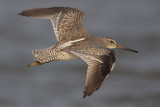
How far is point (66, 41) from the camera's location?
9.99 metres

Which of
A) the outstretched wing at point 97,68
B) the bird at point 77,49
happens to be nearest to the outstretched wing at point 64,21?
the bird at point 77,49

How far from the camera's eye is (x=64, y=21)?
10.5 metres

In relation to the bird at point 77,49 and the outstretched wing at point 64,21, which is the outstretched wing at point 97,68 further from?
the outstretched wing at point 64,21

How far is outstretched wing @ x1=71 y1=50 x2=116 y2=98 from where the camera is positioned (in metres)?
8.61

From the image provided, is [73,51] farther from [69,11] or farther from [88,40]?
[69,11]

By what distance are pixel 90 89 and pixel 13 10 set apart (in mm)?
7916

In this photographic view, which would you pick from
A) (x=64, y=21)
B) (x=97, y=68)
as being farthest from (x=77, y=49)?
(x=64, y=21)

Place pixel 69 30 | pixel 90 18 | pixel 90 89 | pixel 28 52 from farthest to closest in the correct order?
pixel 90 18
pixel 28 52
pixel 69 30
pixel 90 89

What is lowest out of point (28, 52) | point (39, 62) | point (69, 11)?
point (28, 52)

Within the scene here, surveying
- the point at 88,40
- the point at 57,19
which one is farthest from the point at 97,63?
the point at 57,19

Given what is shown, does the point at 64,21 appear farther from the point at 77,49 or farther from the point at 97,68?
the point at 97,68

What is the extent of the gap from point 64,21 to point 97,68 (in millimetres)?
1744

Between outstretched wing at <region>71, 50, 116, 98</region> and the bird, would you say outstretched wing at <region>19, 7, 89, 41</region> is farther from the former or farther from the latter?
outstretched wing at <region>71, 50, 116, 98</region>

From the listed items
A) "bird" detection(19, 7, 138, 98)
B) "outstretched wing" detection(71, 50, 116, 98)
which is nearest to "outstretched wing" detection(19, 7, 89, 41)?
"bird" detection(19, 7, 138, 98)
